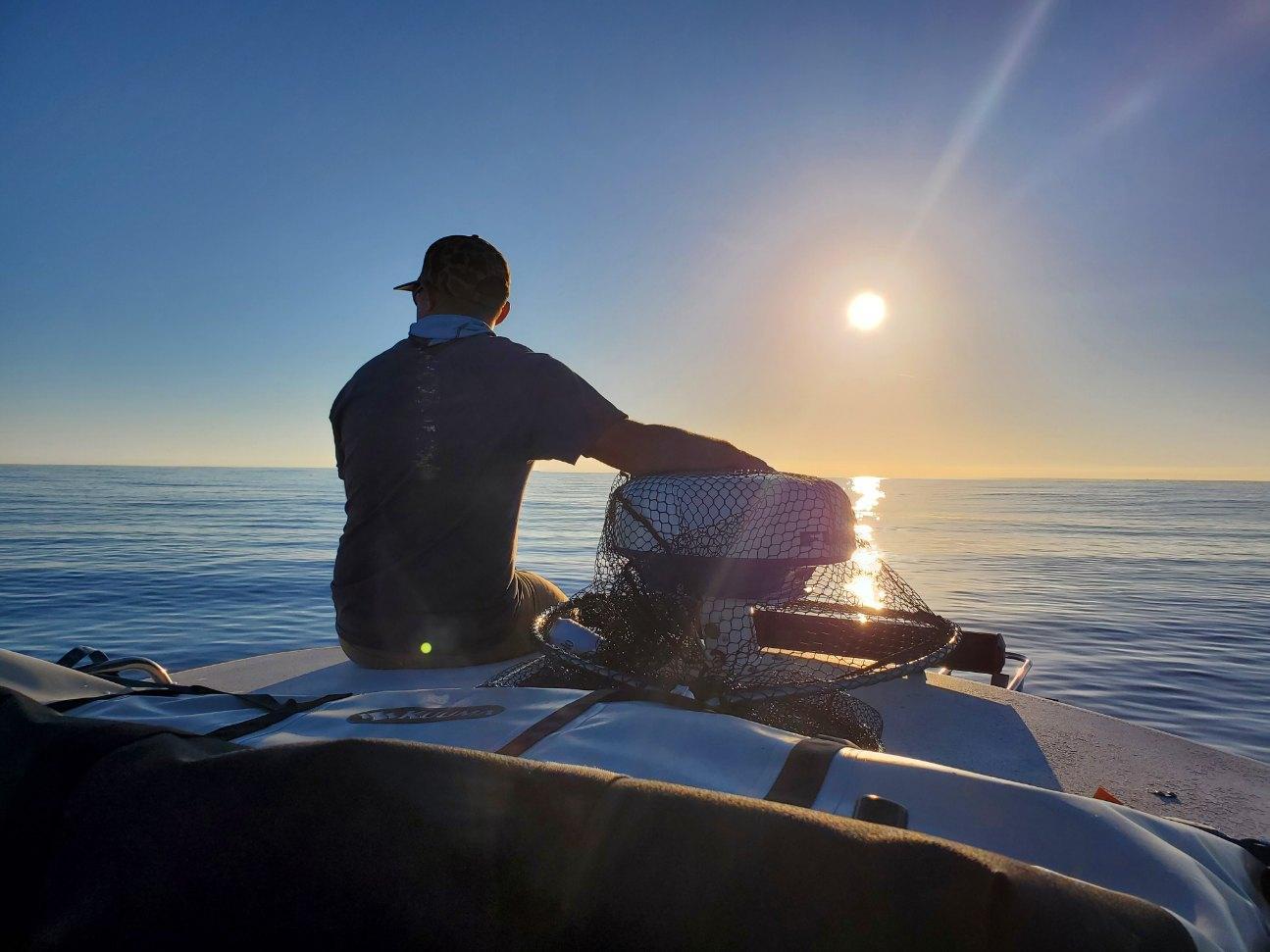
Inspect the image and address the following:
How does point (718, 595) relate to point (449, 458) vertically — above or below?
below

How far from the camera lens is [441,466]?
2801 mm

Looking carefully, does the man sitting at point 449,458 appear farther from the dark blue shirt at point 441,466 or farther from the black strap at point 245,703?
the black strap at point 245,703

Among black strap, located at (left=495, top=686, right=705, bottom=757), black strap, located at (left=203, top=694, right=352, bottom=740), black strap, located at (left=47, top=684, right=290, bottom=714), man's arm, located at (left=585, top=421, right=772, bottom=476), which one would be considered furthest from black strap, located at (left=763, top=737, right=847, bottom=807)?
man's arm, located at (left=585, top=421, right=772, bottom=476)

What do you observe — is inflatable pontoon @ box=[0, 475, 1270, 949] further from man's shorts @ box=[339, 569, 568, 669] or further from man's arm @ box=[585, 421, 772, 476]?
man's shorts @ box=[339, 569, 568, 669]

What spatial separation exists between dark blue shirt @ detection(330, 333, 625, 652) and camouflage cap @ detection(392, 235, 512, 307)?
322 mm

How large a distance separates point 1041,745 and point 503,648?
92.4 inches

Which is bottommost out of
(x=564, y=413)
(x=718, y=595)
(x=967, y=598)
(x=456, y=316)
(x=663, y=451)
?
(x=967, y=598)

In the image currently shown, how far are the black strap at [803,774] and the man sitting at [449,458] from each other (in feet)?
4.84

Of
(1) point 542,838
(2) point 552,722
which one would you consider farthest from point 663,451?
(1) point 542,838

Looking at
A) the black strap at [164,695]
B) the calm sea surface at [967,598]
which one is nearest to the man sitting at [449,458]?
the black strap at [164,695]

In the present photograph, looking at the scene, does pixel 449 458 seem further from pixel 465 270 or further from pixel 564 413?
pixel 465 270

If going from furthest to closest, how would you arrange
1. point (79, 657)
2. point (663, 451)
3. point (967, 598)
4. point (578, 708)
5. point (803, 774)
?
1. point (967, 598)
2. point (79, 657)
3. point (663, 451)
4. point (578, 708)
5. point (803, 774)

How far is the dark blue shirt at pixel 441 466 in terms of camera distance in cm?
278

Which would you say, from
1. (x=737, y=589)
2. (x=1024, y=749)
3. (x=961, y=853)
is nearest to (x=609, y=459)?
(x=737, y=589)
